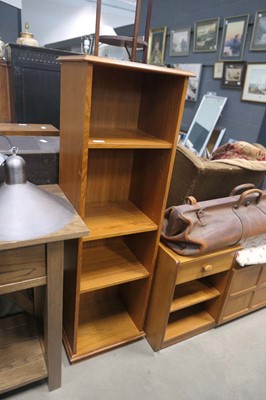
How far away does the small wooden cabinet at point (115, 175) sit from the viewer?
110 centimetres

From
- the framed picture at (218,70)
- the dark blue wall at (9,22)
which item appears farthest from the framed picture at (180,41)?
the dark blue wall at (9,22)

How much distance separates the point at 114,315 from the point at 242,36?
116 inches

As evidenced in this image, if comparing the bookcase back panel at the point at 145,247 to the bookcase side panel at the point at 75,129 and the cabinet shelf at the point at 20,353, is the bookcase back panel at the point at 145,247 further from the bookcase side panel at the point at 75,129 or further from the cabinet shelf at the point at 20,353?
the cabinet shelf at the point at 20,353

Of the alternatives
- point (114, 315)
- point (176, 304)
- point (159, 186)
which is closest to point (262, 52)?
point (159, 186)

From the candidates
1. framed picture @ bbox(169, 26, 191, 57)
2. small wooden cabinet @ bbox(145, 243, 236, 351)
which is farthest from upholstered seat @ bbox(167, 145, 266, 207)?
framed picture @ bbox(169, 26, 191, 57)

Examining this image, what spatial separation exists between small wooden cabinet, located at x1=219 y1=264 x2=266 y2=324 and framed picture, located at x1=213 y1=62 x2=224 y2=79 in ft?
8.00

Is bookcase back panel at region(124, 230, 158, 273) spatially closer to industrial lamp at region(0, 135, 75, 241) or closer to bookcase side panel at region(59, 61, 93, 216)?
bookcase side panel at region(59, 61, 93, 216)

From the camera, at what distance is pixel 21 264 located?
97 centimetres

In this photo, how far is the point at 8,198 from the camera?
91cm

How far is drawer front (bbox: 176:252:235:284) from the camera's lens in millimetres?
1387

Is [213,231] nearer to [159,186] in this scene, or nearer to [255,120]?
[159,186]

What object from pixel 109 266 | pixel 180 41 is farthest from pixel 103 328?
pixel 180 41

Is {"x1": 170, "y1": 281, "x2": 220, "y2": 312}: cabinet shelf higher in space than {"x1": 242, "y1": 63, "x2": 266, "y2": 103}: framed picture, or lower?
lower

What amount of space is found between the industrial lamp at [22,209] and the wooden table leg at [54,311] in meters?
0.10
